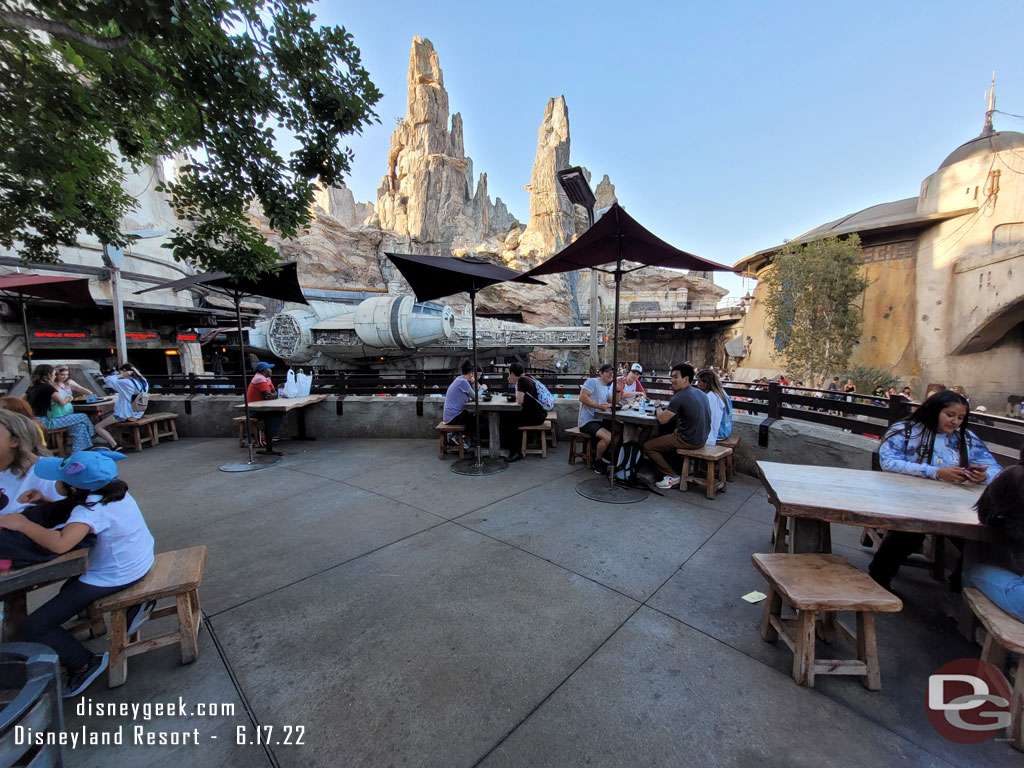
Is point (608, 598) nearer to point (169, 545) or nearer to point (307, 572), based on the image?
point (307, 572)

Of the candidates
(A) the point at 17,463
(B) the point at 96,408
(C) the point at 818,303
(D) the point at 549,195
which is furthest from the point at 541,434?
(D) the point at 549,195

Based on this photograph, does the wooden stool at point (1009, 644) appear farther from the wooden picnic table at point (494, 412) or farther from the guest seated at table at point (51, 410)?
the guest seated at table at point (51, 410)

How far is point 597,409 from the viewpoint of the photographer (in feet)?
18.9

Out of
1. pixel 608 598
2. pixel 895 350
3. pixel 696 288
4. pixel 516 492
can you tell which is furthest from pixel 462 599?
pixel 696 288

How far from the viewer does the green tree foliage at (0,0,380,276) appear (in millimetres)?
2770

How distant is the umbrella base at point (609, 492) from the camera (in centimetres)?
470

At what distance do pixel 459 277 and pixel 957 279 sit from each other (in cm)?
2606

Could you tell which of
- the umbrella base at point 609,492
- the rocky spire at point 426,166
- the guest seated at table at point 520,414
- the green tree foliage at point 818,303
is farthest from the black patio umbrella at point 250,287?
the rocky spire at point 426,166

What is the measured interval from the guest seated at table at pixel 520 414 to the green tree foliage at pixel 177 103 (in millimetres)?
3659

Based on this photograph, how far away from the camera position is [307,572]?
10.8ft

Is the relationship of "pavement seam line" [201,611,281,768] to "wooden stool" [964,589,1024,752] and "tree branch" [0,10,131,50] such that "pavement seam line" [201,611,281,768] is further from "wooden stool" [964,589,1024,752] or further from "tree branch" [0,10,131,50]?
"tree branch" [0,10,131,50]

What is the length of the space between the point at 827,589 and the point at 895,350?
27768 millimetres

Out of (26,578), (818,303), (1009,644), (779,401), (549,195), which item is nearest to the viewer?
(1009,644)
